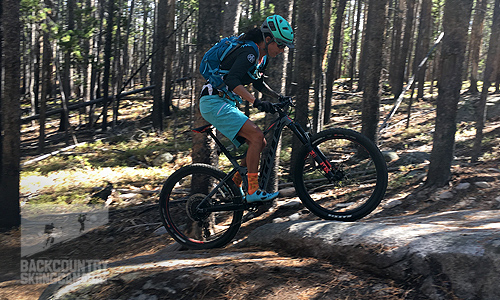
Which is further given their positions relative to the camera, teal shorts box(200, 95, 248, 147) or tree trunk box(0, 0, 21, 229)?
tree trunk box(0, 0, 21, 229)

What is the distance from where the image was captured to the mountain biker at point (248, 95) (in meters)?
4.03

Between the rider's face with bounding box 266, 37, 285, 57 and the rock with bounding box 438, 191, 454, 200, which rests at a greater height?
the rider's face with bounding box 266, 37, 285, 57

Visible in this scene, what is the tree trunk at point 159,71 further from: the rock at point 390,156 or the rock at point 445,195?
the rock at point 445,195

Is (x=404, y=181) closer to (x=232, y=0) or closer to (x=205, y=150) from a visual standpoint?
(x=205, y=150)

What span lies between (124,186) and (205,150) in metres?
5.26

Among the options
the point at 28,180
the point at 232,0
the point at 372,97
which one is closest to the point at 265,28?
the point at 232,0

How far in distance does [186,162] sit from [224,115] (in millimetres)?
8970

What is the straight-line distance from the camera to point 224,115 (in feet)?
14.1

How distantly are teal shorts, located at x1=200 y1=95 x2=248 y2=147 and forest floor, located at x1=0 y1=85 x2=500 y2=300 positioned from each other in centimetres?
134

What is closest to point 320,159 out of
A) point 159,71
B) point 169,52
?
point 159,71

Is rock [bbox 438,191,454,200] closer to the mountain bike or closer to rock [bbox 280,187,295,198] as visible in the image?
the mountain bike

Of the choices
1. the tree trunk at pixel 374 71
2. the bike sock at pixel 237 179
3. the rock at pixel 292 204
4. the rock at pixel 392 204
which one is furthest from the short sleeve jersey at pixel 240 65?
the tree trunk at pixel 374 71

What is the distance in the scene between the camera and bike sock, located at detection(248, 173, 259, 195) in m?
4.28

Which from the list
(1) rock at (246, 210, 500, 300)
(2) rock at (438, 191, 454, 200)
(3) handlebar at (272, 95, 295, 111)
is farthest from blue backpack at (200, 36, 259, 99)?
Answer: (2) rock at (438, 191, 454, 200)
